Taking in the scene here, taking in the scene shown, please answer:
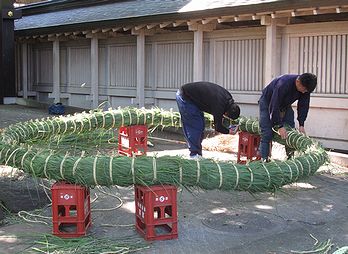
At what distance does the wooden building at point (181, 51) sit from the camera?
10180 millimetres

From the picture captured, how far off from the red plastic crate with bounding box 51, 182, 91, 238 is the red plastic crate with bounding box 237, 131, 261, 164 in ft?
12.2

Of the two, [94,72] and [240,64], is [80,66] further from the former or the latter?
[240,64]

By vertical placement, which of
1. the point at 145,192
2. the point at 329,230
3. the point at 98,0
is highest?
the point at 98,0

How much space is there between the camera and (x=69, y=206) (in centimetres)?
528

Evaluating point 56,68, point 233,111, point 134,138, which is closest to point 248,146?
point 233,111

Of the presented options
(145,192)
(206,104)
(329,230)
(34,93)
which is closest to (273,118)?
(206,104)

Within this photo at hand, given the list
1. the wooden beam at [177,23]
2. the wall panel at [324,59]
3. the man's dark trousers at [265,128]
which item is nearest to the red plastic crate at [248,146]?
the man's dark trousers at [265,128]

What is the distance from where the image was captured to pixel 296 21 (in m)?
10.9

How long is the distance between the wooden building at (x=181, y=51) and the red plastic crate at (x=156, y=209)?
5405mm

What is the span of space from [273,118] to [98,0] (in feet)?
43.0

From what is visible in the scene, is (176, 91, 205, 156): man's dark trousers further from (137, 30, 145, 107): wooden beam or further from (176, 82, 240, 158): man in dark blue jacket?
(137, 30, 145, 107): wooden beam

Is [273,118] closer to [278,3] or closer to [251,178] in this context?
[251,178]

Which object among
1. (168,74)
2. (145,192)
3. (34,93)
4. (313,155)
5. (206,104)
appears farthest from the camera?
(34,93)

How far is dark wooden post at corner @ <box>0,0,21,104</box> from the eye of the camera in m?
19.9
